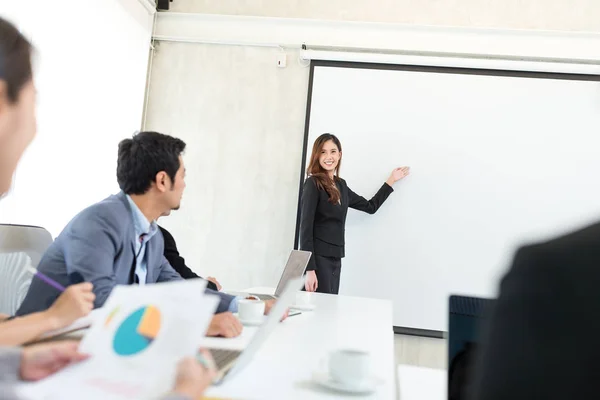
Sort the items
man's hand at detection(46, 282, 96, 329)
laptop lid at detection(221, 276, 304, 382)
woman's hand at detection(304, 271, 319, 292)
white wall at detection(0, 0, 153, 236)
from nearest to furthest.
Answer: laptop lid at detection(221, 276, 304, 382) → man's hand at detection(46, 282, 96, 329) → white wall at detection(0, 0, 153, 236) → woman's hand at detection(304, 271, 319, 292)

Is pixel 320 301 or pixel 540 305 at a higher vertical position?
pixel 540 305

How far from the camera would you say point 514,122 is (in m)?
3.79

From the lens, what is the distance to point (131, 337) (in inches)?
33.7

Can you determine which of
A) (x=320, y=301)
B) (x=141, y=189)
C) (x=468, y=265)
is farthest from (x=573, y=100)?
(x=141, y=189)

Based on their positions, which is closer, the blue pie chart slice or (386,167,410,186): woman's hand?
the blue pie chart slice

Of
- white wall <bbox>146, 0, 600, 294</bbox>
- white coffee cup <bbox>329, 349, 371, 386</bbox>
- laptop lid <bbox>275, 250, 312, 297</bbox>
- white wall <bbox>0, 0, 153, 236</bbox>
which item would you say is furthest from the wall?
white coffee cup <bbox>329, 349, 371, 386</bbox>

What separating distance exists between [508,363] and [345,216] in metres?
3.34

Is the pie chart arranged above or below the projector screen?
below

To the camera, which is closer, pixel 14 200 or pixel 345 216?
pixel 14 200

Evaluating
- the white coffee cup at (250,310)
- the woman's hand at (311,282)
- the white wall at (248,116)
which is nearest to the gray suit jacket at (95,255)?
the white coffee cup at (250,310)

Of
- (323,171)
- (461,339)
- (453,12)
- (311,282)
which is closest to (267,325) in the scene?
(461,339)

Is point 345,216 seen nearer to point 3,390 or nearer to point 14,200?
point 14,200

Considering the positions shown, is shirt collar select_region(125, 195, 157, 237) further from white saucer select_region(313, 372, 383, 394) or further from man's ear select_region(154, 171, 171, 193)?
white saucer select_region(313, 372, 383, 394)

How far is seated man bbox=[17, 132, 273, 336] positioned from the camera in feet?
5.49
